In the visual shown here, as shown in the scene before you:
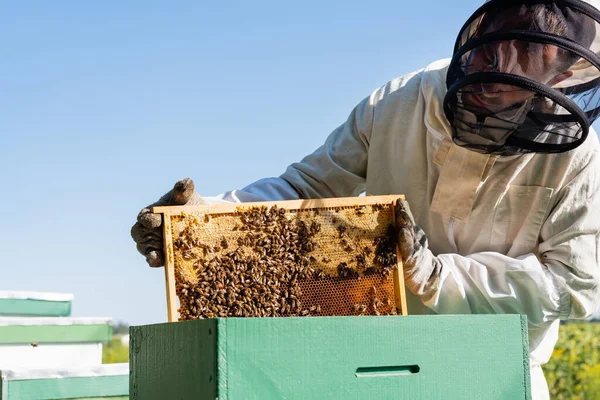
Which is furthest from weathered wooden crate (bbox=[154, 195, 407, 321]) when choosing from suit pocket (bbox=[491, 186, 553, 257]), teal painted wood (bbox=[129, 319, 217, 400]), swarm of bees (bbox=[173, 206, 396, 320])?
suit pocket (bbox=[491, 186, 553, 257])

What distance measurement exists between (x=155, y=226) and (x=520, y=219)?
5.34 feet

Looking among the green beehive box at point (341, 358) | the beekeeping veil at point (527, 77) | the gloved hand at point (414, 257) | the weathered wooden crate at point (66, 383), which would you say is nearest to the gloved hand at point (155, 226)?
the green beehive box at point (341, 358)

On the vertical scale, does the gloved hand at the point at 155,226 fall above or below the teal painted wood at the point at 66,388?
above

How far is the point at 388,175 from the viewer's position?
343 centimetres

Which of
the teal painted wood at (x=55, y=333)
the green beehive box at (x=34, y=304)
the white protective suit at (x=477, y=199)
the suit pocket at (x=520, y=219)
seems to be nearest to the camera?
the white protective suit at (x=477, y=199)

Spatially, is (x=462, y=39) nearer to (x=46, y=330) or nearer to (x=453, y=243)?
(x=453, y=243)

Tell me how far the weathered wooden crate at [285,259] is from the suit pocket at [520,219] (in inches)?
25.7

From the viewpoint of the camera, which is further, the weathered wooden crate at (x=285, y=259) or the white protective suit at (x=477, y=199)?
the white protective suit at (x=477, y=199)

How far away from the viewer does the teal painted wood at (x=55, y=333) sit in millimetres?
4359

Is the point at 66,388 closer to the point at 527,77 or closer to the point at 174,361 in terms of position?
the point at 174,361

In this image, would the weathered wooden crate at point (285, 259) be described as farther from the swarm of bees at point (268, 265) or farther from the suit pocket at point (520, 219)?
the suit pocket at point (520, 219)

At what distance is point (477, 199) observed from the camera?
3232 millimetres

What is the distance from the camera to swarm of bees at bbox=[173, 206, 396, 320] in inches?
105

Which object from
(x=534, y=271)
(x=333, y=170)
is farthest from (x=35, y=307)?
(x=534, y=271)
